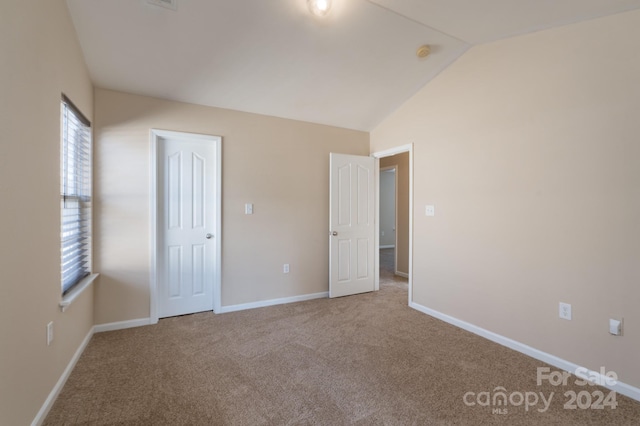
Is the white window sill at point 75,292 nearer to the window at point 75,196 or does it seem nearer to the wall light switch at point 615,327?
the window at point 75,196

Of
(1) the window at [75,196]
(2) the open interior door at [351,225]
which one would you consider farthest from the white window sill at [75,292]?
(2) the open interior door at [351,225]

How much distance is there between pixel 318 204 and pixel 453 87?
2079 mm

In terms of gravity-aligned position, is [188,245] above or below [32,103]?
below

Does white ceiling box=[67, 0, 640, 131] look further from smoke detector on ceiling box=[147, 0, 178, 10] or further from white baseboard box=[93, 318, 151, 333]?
white baseboard box=[93, 318, 151, 333]

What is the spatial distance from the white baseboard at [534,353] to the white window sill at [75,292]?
11.0ft

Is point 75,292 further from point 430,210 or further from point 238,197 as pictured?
point 430,210

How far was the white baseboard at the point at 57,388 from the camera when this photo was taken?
1676mm

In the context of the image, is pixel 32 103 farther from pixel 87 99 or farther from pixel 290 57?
pixel 290 57

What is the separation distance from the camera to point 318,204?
401cm

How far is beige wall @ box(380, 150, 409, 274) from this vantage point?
5195 mm

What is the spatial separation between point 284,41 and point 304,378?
274cm

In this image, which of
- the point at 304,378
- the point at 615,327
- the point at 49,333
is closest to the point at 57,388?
the point at 49,333

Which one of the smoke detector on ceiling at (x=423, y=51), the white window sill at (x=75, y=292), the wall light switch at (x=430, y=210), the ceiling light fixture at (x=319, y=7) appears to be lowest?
the white window sill at (x=75, y=292)

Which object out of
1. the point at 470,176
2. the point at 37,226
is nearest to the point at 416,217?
the point at 470,176
